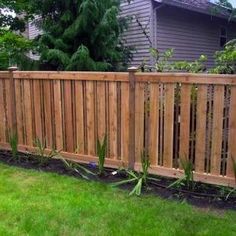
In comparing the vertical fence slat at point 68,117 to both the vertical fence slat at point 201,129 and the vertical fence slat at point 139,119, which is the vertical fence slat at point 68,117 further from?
the vertical fence slat at point 201,129

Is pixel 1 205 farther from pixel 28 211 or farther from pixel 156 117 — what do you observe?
pixel 156 117

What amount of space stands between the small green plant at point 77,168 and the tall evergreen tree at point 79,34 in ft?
13.6

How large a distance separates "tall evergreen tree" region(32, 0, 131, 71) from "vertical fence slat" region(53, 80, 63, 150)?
3581mm

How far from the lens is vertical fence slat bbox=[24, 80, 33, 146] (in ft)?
20.9

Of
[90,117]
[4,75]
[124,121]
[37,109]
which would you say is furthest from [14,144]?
[124,121]

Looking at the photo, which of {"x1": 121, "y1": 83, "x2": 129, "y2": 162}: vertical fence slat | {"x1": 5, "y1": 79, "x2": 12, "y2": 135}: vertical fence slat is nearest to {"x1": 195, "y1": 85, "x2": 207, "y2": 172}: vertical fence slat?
{"x1": 121, "y1": 83, "x2": 129, "y2": 162}: vertical fence slat

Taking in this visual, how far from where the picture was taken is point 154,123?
5121mm

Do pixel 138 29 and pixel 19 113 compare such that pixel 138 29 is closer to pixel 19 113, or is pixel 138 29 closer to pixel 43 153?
pixel 19 113

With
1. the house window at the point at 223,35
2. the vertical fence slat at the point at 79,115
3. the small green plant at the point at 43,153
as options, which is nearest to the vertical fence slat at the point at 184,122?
the vertical fence slat at the point at 79,115

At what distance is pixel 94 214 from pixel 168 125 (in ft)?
5.22

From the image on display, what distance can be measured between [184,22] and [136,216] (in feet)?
37.5

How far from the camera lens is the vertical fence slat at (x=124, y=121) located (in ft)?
17.5

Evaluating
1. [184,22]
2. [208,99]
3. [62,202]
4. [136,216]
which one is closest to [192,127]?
[208,99]

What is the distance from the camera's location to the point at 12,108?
6621 mm
